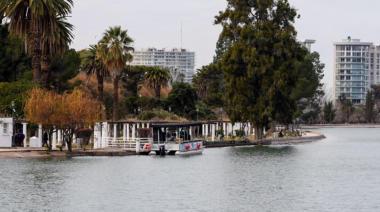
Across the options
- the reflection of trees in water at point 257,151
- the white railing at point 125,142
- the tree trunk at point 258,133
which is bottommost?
the reflection of trees in water at point 257,151

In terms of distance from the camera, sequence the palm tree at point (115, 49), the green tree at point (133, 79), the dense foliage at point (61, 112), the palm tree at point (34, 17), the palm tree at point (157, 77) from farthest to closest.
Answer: the green tree at point (133, 79), the palm tree at point (157, 77), the palm tree at point (115, 49), the palm tree at point (34, 17), the dense foliage at point (61, 112)

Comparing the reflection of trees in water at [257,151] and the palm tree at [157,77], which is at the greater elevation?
the palm tree at [157,77]

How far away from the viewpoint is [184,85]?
139000mm

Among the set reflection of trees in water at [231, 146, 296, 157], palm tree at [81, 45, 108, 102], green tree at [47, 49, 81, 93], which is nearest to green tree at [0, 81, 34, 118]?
palm tree at [81, 45, 108, 102]

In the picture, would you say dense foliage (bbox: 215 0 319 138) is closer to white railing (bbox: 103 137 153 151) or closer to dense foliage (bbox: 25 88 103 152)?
white railing (bbox: 103 137 153 151)

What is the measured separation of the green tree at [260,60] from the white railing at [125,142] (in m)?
24.9

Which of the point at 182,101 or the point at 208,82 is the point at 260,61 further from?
the point at 208,82

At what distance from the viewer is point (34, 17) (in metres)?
89.2

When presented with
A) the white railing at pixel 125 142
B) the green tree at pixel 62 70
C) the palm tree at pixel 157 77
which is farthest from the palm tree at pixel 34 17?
the palm tree at pixel 157 77

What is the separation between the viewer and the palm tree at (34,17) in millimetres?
89125

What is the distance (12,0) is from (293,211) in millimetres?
51527

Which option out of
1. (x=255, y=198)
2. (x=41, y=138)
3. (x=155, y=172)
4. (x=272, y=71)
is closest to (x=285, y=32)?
(x=272, y=71)

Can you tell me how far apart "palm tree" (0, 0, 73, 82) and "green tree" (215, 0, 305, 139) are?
25358 mm

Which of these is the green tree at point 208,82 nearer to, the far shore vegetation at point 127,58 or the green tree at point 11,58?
the far shore vegetation at point 127,58
